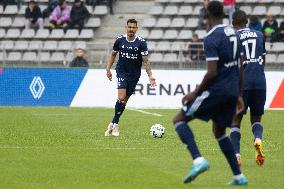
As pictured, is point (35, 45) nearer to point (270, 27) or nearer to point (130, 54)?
point (270, 27)

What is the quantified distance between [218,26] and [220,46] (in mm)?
234

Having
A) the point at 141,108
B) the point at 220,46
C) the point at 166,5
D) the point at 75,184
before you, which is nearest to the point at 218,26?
the point at 220,46

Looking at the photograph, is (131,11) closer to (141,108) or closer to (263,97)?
(141,108)

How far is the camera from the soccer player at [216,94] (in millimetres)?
10781

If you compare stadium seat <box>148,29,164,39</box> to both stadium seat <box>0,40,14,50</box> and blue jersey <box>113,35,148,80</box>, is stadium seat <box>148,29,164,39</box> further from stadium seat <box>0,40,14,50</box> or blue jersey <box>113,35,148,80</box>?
blue jersey <box>113,35,148,80</box>

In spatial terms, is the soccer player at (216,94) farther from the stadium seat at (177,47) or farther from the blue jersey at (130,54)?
the stadium seat at (177,47)

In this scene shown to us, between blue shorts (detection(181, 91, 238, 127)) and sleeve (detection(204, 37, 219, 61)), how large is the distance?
1.36 feet

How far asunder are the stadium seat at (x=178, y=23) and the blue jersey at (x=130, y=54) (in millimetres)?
15140

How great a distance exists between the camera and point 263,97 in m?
13.9

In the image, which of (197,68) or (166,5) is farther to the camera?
(166,5)

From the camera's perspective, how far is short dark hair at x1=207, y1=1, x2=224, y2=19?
10.8 meters

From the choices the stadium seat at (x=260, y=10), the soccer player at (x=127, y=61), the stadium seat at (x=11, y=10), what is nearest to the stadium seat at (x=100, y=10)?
the stadium seat at (x=11, y=10)

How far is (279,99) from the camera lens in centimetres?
2733

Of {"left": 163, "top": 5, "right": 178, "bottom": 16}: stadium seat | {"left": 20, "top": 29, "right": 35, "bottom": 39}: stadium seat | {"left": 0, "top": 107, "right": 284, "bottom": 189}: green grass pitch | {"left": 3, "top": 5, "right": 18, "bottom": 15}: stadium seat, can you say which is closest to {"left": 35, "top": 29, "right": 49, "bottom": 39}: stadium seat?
{"left": 20, "top": 29, "right": 35, "bottom": 39}: stadium seat
